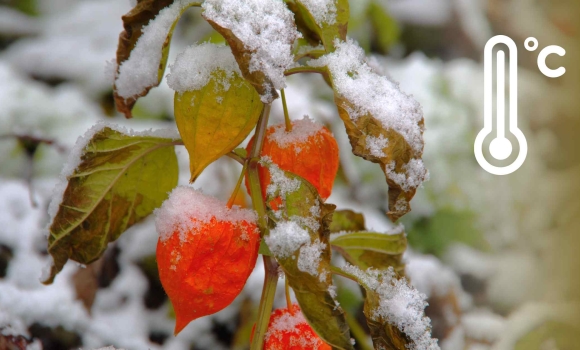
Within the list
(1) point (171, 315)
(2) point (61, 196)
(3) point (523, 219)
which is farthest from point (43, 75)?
(3) point (523, 219)

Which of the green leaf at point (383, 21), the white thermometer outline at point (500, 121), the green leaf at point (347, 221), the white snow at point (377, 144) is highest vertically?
the white thermometer outline at point (500, 121)

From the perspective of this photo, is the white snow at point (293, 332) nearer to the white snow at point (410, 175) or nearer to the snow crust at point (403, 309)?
the snow crust at point (403, 309)

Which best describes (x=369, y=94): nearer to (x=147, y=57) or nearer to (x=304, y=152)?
(x=304, y=152)

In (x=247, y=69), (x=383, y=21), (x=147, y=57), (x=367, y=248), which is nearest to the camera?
(x=247, y=69)

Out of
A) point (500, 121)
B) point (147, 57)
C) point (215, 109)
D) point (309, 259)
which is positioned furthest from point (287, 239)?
point (500, 121)

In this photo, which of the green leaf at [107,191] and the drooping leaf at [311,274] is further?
the green leaf at [107,191]

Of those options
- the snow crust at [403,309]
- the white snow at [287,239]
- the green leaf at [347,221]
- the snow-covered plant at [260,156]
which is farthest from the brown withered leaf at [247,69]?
the green leaf at [347,221]
